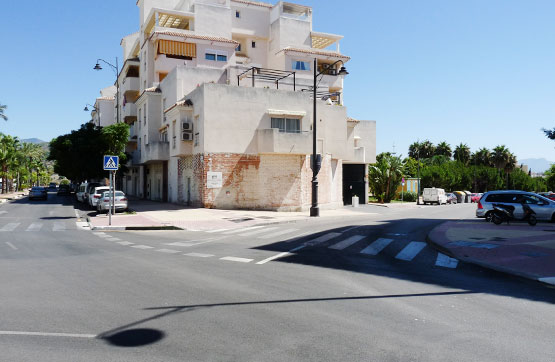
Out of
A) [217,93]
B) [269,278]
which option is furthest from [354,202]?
[269,278]

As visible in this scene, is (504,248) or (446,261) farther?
(504,248)

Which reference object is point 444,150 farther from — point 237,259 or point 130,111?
point 237,259

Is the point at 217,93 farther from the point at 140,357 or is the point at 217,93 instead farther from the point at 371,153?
the point at 140,357

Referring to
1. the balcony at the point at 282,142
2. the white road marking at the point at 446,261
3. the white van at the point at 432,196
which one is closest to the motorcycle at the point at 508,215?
the white road marking at the point at 446,261

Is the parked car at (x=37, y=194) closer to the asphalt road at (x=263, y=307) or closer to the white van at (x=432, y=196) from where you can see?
the asphalt road at (x=263, y=307)

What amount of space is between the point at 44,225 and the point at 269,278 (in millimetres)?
15642

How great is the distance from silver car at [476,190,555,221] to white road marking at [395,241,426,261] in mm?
9792

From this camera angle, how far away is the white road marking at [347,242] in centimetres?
1336

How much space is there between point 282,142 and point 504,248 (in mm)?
18053

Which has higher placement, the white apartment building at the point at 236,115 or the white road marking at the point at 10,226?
the white apartment building at the point at 236,115

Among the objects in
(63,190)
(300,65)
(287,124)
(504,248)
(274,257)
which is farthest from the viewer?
(63,190)

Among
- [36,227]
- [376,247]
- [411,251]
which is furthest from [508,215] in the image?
[36,227]

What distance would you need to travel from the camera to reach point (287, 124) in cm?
3025

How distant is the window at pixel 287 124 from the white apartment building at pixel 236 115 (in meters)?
0.08
